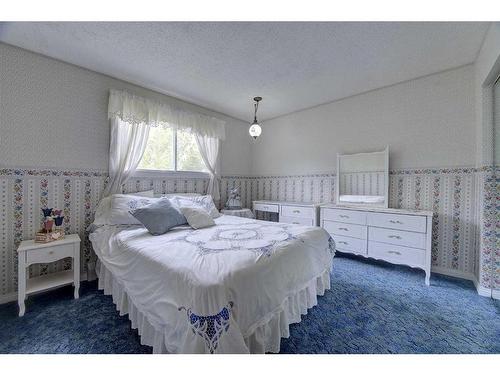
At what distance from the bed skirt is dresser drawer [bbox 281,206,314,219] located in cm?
140

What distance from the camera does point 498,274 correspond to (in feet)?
6.86

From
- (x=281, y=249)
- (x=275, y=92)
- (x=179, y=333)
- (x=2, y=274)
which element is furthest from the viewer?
(x=275, y=92)

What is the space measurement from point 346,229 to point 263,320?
7.06ft

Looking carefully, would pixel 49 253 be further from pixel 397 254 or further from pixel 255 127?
pixel 397 254

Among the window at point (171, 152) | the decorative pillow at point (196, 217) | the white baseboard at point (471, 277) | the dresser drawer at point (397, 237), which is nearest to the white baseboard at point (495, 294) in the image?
the white baseboard at point (471, 277)

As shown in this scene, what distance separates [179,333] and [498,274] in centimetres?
306

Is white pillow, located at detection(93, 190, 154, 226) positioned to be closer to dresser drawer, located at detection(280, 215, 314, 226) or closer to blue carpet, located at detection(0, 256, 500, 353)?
blue carpet, located at detection(0, 256, 500, 353)

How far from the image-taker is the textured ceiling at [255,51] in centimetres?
183

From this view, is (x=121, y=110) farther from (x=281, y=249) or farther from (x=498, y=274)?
(x=498, y=274)

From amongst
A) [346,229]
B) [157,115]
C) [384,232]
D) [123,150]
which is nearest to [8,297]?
[123,150]

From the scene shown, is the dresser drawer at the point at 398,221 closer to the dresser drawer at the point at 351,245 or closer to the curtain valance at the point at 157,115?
the dresser drawer at the point at 351,245

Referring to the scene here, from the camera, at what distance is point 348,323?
1.71 m

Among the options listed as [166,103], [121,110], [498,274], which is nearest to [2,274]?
[121,110]

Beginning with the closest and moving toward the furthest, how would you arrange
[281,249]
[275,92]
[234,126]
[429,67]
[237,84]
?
[281,249], [429,67], [237,84], [275,92], [234,126]
